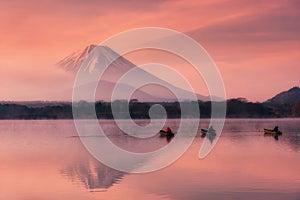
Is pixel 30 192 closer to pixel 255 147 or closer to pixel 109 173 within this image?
pixel 109 173

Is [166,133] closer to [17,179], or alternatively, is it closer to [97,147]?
[97,147]

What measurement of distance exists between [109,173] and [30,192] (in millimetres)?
7345

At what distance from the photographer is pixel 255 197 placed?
2400cm

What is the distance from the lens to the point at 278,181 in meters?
28.7

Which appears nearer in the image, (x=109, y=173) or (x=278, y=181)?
(x=278, y=181)

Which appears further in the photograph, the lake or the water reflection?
the water reflection

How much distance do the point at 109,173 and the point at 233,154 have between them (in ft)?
44.9

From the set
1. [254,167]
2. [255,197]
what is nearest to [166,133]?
[254,167]

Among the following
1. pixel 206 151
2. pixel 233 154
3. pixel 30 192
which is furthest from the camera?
pixel 206 151

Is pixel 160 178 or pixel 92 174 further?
pixel 92 174

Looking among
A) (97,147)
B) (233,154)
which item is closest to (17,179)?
(233,154)

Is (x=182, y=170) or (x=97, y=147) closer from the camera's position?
(x=182, y=170)

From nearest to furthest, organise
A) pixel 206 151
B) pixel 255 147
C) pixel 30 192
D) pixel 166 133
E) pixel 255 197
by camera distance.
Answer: pixel 255 197, pixel 30 192, pixel 206 151, pixel 255 147, pixel 166 133

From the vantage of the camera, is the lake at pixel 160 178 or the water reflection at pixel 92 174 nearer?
the lake at pixel 160 178
